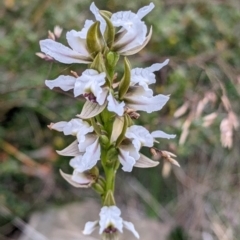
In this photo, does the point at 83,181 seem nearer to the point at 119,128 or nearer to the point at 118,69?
the point at 119,128

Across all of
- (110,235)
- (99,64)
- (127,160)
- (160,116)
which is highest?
(99,64)

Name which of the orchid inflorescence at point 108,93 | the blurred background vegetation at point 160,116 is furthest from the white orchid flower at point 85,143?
the blurred background vegetation at point 160,116

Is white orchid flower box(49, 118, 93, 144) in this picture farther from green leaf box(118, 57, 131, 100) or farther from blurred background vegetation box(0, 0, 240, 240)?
blurred background vegetation box(0, 0, 240, 240)

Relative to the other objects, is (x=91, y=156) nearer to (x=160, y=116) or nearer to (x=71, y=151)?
(x=71, y=151)

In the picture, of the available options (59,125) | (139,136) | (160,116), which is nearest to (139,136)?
(139,136)

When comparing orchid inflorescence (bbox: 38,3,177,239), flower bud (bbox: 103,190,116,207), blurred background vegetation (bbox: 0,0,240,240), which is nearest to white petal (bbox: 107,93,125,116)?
orchid inflorescence (bbox: 38,3,177,239)

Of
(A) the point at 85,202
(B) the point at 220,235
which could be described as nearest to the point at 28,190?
(A) the point at 85,202

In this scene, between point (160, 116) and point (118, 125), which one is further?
point (160, 116)
